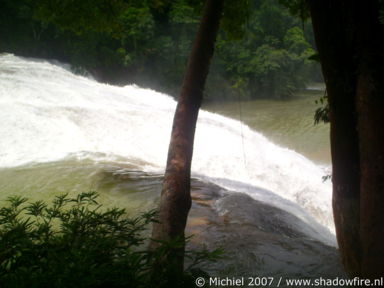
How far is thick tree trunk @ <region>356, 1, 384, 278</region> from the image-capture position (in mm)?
1818

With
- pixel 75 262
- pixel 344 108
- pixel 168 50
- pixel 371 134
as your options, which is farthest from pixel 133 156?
pixel 168 50

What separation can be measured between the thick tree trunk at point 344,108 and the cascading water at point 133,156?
7.92 feet

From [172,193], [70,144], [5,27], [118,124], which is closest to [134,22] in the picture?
[5,27]

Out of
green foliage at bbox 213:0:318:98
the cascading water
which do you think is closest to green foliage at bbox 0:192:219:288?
the cascading water

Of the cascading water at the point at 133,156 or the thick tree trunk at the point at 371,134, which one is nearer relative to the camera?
the thick tree trunk at the point at 371,134

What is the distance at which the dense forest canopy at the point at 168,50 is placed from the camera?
58.1 feet

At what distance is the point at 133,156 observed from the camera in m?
7.71

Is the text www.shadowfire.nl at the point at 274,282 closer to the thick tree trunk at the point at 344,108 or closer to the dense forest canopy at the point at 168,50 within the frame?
the thick tree trunk at the point at 344,108

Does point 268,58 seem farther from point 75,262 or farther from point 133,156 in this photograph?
point 75,262

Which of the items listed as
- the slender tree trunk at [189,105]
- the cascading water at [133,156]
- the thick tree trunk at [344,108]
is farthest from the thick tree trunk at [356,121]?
the cascading water at [133,156]

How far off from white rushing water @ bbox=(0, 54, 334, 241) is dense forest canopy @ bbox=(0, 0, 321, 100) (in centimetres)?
495

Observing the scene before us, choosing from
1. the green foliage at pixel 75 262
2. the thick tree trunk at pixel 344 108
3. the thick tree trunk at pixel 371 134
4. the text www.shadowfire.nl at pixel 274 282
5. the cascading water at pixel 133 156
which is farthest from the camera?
Answer: the cascading water at pixel 133 156

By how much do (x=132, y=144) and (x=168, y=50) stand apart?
52.4ft

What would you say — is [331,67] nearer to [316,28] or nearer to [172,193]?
[316,28]
